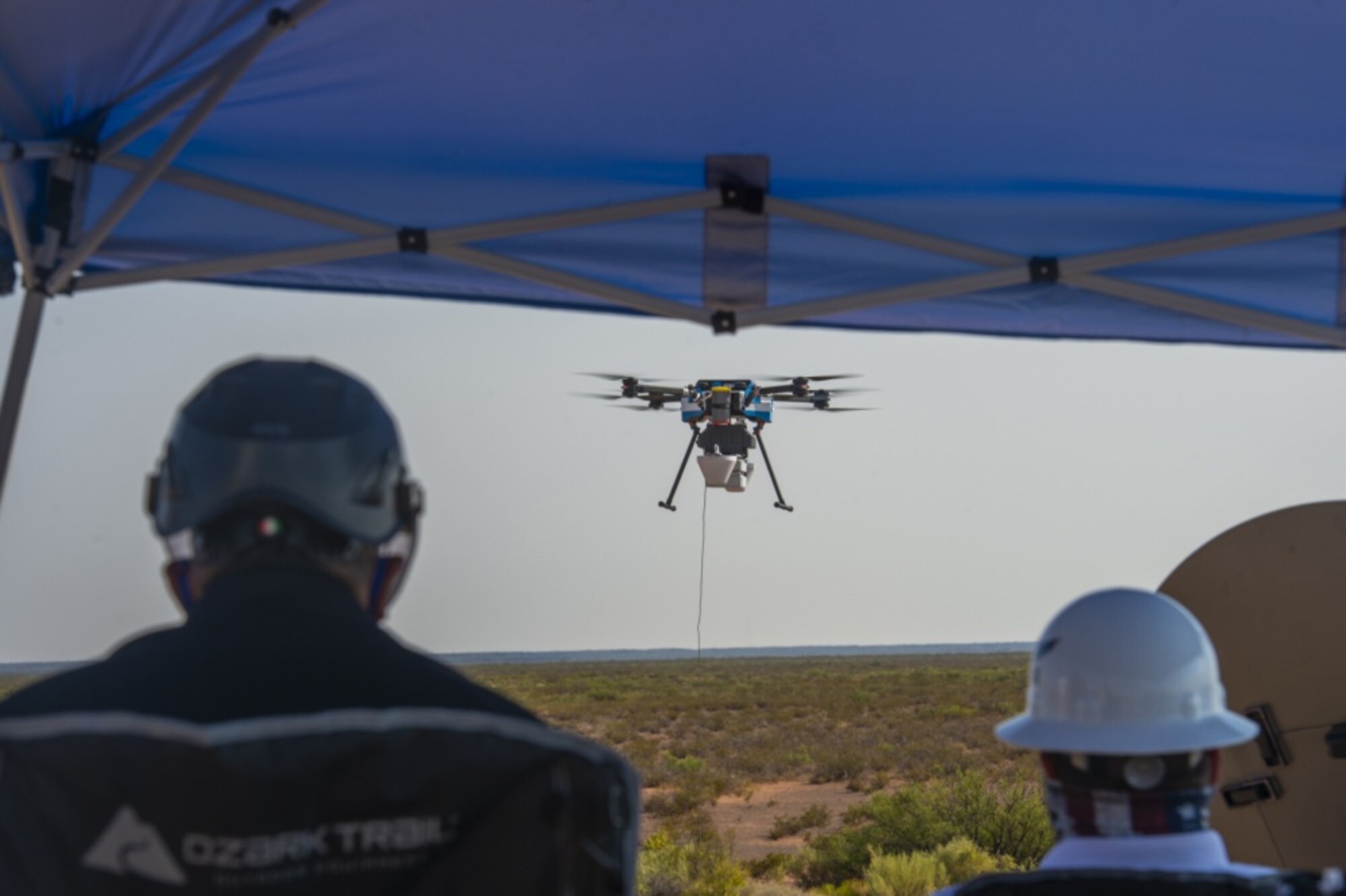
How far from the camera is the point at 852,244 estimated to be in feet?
13.1

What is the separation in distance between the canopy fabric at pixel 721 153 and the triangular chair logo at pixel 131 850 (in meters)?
2.15

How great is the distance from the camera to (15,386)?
11.0ft

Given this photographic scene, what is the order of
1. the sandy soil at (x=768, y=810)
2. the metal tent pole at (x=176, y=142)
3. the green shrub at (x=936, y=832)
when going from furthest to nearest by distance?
the sandy soil at (x=768, y=810), the green shrub at (x=936, y=832), the metal tent pole at (x=176, y=142)

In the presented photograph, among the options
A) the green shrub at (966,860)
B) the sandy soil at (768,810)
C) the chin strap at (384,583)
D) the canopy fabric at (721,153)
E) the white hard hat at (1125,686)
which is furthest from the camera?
the sandy soil at (768,810)

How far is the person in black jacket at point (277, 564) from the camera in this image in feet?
4.57

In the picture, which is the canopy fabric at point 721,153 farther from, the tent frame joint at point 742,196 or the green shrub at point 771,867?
the green shrub at point 771,867

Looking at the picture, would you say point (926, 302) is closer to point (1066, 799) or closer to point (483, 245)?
point (483, 245)

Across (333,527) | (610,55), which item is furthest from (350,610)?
(610,55)

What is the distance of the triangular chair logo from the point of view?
4.21ft

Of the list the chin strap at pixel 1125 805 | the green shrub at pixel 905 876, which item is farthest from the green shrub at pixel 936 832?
the chin strap at pixel 1125 805

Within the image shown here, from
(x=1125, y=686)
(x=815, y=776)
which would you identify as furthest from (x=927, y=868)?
(x=815, y=776)

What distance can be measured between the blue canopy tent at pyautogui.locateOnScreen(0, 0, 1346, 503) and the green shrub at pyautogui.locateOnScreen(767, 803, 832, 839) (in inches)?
730

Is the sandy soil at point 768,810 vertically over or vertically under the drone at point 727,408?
under

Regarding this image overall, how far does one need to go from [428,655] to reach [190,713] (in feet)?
1.04
